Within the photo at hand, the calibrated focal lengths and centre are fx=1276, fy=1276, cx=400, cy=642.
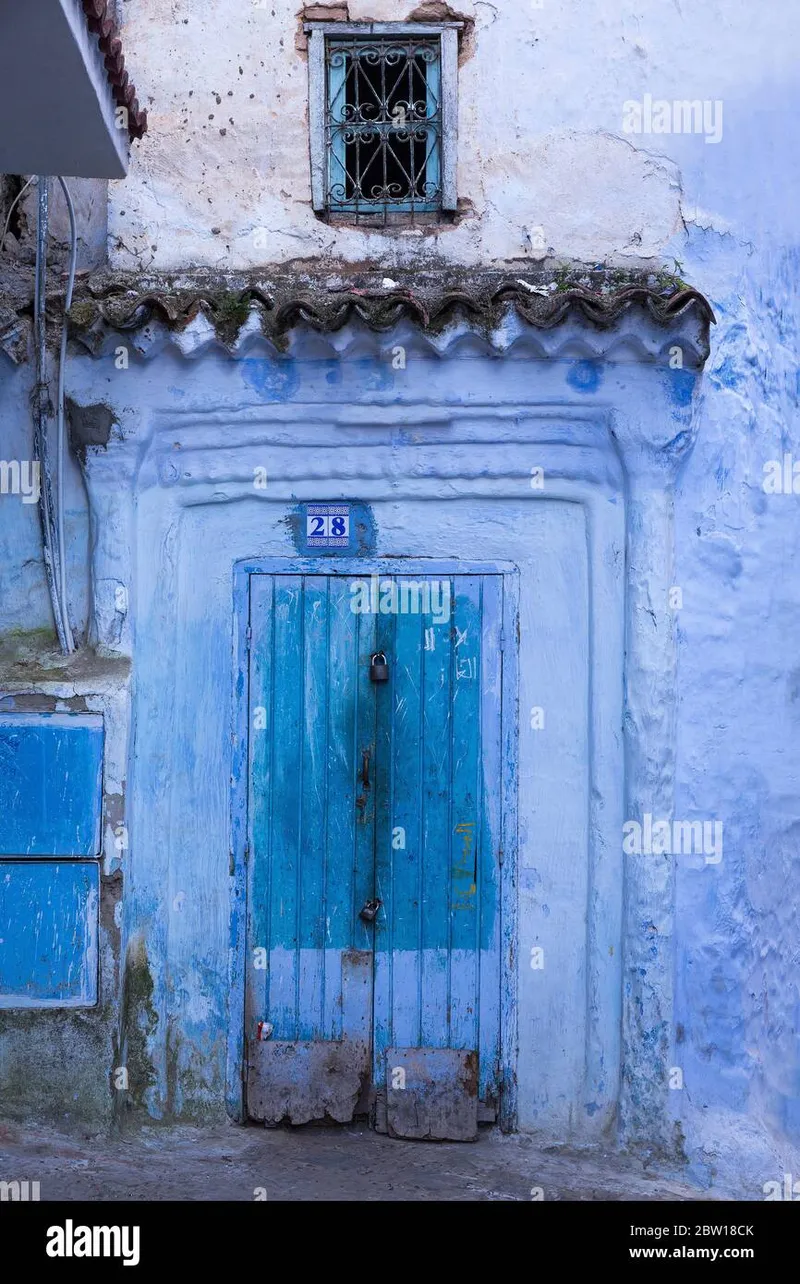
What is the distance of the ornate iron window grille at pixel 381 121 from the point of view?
5605mm

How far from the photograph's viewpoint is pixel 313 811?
5.59 m

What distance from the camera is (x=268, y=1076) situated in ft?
18.2

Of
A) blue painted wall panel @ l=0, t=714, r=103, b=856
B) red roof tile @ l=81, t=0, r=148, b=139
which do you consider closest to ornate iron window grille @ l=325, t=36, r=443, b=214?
red roof tile @ l=81, t=0, r=148, b=139

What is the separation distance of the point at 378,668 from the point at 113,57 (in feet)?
8.44

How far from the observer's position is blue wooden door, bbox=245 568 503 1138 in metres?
5.58

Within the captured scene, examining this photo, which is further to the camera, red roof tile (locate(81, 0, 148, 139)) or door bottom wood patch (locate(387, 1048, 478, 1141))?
door bottom wood patch (locate(387, 1048, 478, 1141))

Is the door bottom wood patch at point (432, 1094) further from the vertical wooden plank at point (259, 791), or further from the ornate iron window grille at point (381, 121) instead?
the ornate iron window grille at point (381, 121)

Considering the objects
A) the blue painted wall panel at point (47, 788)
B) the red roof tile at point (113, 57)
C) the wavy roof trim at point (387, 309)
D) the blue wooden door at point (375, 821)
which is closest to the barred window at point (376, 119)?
the wavy roof trim at point (387, 309)

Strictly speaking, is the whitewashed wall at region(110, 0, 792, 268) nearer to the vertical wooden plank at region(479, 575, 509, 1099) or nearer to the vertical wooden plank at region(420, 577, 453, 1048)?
the vertical wooden plank at region(479, 575, 509, 1099)

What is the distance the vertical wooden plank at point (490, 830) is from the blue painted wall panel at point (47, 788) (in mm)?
Result: 1674

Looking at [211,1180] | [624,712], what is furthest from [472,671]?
[211,1180]

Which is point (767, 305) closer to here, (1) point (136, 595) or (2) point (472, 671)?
(2) point (472, 671)

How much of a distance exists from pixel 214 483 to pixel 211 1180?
2.87m

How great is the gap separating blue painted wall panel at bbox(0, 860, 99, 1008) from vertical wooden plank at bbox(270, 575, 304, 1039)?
80 centimetres
